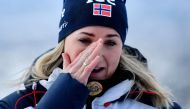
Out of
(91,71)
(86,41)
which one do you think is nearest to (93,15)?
(86,41)

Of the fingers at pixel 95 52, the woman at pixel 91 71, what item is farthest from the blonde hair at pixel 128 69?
the fingers at pixel 95 52

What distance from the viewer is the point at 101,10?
4.71m

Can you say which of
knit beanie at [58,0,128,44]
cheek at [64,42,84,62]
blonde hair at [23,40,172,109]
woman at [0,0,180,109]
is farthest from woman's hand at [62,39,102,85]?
blonde hair at [23,40,172,109]

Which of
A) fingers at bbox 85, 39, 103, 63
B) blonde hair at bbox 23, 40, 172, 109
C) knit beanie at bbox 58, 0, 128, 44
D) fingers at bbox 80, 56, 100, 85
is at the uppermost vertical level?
knit beanie at bbox 58, 0, 128, 44

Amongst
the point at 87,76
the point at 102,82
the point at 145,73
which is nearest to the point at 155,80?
the point at 145,73

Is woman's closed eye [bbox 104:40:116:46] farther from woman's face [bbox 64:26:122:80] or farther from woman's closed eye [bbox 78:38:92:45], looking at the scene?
woman's closed eye [bbox 78:38:92:45]

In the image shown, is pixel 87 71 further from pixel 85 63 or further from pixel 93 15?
pixel 93 15

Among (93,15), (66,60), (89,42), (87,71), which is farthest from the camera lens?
(93,15)

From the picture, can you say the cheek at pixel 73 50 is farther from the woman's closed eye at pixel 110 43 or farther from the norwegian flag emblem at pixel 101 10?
the norwegian flag emblem at pixel 101 10

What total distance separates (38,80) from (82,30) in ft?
1.77

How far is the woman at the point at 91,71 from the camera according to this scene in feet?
13.4

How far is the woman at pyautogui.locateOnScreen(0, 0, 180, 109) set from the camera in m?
4.07

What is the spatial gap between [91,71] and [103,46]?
0.29 m

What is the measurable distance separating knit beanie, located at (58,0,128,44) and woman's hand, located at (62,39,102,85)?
13.8 inches
